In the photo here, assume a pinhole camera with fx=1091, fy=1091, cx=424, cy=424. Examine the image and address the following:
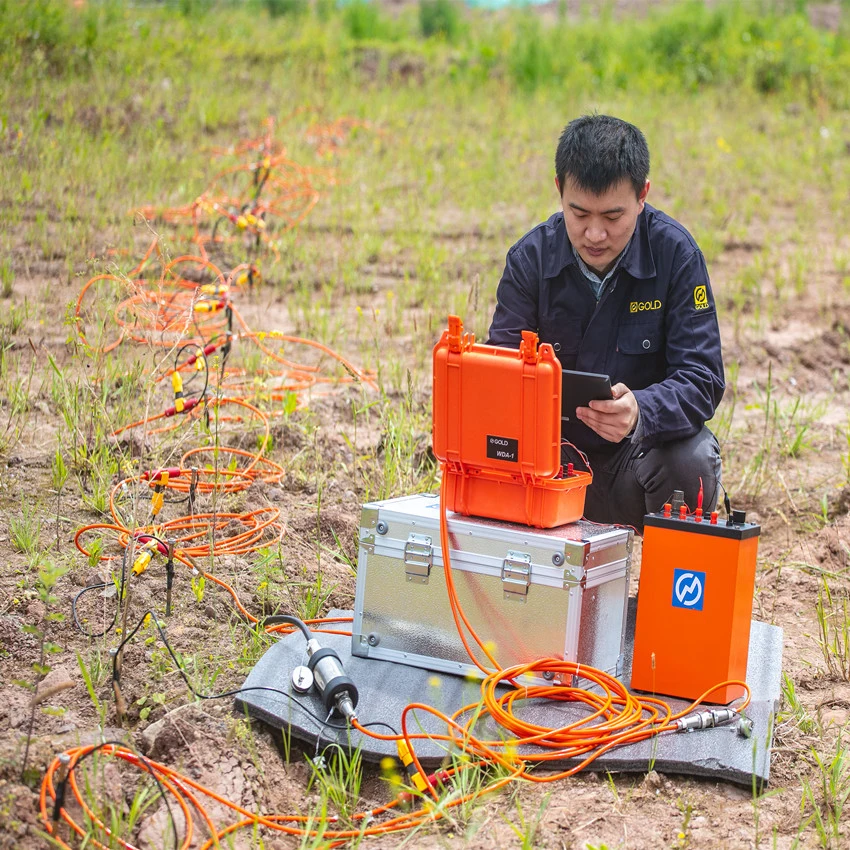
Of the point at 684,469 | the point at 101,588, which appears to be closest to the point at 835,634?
the point at 684,469

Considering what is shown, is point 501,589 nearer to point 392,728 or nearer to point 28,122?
point 392,728

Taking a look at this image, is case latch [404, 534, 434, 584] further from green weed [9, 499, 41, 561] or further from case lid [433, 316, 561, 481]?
green weed [9, 499, 41, 561]

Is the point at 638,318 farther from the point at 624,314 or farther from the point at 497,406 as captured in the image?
the point at 497,406

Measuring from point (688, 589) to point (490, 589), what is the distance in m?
0.52

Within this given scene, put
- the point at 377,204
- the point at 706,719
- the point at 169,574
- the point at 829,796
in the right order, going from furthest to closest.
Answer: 1. the point at 377,204
2. the point at 169,574
3. the point at 706,719
4. the point at 829,796

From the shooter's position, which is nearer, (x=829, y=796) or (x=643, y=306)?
(x=829, y=796)

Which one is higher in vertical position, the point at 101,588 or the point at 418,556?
the point at 418,556

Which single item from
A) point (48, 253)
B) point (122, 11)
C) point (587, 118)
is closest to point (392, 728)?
point (587, 118)

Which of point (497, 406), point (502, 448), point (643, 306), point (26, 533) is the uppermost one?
point (643, 306)

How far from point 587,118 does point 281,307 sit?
133 inches

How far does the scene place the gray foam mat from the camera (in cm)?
261

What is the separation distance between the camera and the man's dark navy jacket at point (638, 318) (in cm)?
330

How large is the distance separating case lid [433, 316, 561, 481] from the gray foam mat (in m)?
0.61

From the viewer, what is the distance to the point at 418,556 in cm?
298
